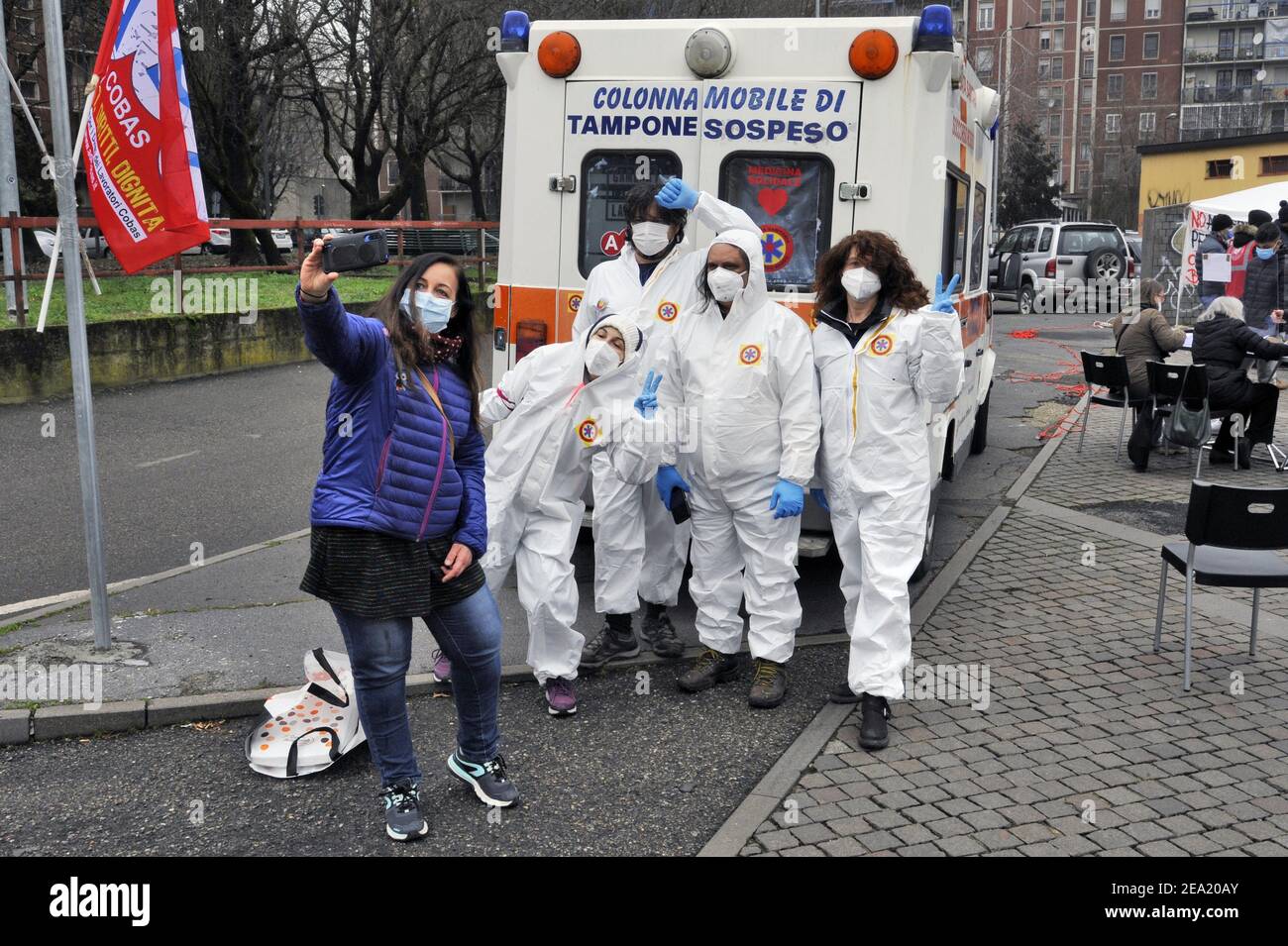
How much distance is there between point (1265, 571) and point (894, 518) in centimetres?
182

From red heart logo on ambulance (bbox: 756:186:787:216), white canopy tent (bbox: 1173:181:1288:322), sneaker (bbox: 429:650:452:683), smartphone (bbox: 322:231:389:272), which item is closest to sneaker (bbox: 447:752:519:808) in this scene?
sneaker (bbox: 429:650:452:683)

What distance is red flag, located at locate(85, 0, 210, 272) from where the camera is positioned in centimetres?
630

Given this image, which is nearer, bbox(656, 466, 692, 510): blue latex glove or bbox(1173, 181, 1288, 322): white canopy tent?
bbox(656, 466, 692, 510): blue latex glove

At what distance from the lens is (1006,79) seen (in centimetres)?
4747

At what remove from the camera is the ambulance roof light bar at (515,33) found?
257 inches

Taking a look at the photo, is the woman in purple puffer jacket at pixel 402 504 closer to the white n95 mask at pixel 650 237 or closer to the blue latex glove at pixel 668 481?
the blue latex glove at pixel 668 481

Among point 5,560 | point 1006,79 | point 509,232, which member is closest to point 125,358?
point 5,560

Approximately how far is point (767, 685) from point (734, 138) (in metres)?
2.74

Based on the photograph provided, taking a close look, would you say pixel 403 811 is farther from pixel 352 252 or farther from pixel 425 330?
pixel 352 252

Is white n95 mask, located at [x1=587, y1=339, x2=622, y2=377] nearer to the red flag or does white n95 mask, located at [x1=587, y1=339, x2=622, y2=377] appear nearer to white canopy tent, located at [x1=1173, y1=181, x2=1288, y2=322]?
the red flag

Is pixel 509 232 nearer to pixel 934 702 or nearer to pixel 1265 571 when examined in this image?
pixel 934 702

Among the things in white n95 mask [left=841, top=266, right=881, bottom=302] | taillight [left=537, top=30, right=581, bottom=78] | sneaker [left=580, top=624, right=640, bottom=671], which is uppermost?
taillight [left=537, top=30, right=581, bottom=78]

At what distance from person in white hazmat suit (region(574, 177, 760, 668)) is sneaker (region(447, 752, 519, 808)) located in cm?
138

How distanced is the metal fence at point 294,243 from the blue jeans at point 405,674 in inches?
46.2
